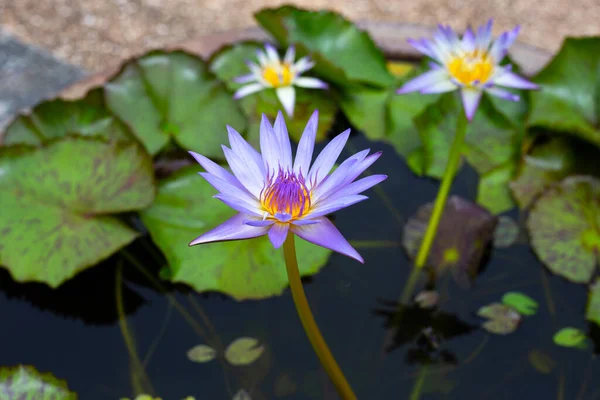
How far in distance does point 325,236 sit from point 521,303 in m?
0.60

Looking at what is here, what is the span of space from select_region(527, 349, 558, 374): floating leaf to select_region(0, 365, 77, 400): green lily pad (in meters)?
0.76

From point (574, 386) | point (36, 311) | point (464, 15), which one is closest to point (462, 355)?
point (574, 386)

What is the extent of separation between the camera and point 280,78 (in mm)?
1390

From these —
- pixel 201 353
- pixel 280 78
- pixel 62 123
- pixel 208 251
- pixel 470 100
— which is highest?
pixel 470 100

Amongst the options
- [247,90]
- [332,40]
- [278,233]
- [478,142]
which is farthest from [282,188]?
[332,40]

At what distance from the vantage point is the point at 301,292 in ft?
2.54

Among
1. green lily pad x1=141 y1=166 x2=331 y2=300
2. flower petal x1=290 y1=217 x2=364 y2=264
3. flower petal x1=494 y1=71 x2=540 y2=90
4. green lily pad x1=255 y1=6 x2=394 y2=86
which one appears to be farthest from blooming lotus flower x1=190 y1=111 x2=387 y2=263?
green lily pad x1=255 y1=6 x2=394 y2=86

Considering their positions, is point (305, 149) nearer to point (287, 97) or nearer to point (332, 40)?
point (287, 97)

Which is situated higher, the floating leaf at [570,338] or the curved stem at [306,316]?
the curved stem at [306,316]

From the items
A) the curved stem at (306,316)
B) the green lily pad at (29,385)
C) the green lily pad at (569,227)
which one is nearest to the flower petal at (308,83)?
the green lily pad at (569,227)

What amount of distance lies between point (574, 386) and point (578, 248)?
29 cm

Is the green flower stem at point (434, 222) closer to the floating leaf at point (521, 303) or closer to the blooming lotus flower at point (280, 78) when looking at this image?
the floating leaf at point (521, 303)

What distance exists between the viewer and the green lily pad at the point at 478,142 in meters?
1.34

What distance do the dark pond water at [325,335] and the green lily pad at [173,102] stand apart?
0.83 ft
